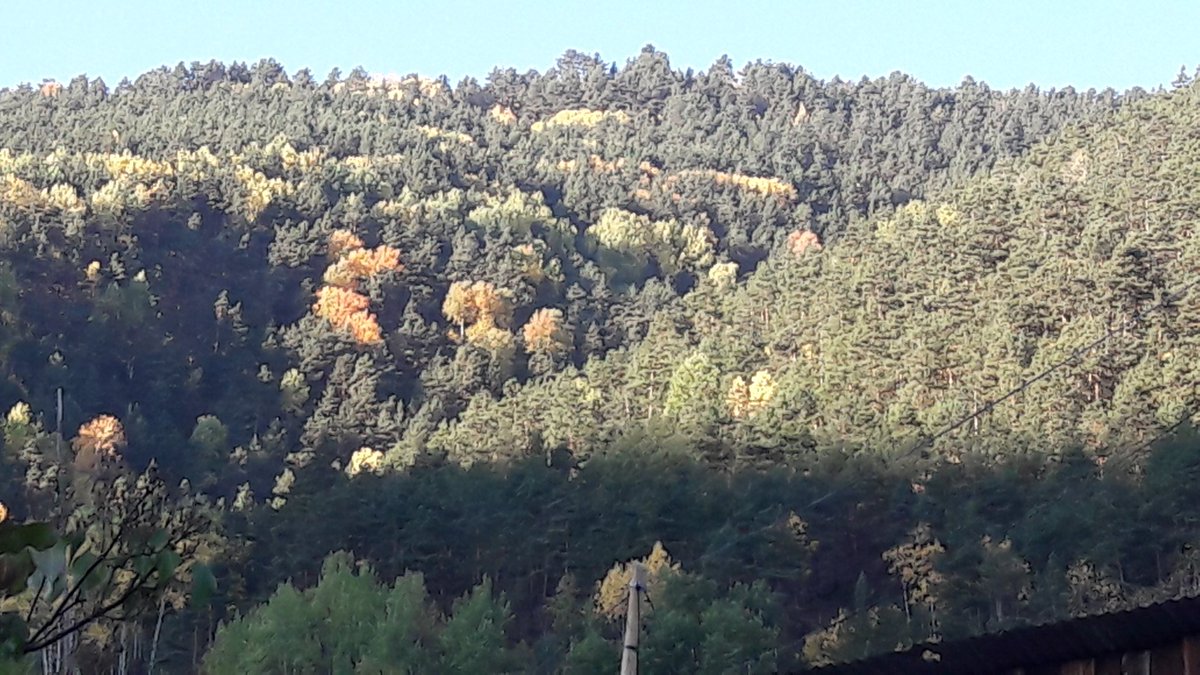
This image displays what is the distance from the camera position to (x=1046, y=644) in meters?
3.62

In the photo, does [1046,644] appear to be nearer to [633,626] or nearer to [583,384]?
[633,626]

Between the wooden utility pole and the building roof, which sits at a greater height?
the wooden utility pole

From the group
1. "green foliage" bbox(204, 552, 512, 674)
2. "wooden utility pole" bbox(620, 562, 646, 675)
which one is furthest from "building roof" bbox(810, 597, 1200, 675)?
"green foliage" bbox(204, 552, 512, 674)

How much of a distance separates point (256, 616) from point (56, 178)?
41801 millimetres

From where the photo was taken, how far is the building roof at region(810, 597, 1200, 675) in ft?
11.5

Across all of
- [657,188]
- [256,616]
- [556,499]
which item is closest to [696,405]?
[556,499]

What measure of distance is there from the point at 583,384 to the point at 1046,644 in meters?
47.8

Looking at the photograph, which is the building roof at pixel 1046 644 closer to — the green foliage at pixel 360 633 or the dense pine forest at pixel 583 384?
the dense pine forest at pixel 583 384

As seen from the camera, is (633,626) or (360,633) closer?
(633,626)

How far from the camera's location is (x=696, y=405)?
42938 mm

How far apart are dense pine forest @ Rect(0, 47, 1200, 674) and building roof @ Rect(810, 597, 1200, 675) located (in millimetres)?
1483

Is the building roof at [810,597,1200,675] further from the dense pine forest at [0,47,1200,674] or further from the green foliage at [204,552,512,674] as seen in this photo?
the green foliage at [204,552,512,674]

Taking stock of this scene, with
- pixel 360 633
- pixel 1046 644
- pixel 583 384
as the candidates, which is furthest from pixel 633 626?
pixel 583 384

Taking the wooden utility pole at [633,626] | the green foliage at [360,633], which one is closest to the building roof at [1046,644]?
the wooden utility pole at [633,626]
